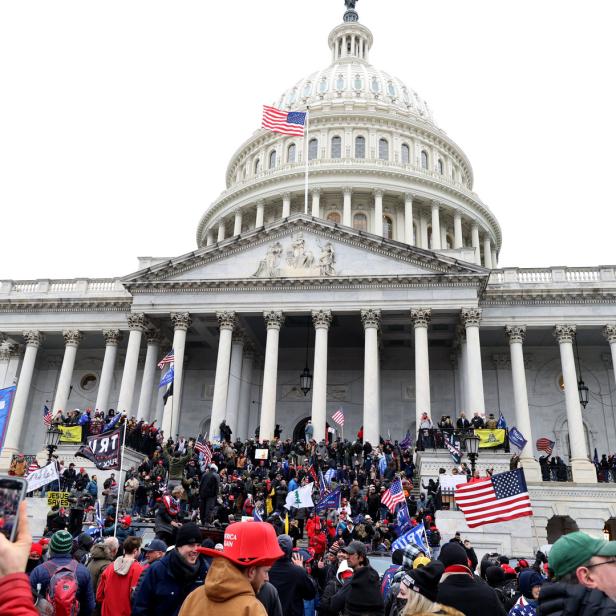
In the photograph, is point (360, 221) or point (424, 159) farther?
point (424, 159)

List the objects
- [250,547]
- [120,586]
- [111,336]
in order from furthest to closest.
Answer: [111,336]
[120,586]
[250,547]

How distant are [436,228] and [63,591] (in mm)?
54590

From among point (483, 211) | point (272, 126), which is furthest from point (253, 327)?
point (483, 211)

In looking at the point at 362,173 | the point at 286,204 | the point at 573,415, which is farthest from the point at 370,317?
the point at 362,173

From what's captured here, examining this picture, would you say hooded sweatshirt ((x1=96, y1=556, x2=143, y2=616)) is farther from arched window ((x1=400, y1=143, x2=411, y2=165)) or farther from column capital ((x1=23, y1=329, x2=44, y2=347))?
arched window ((x1=400, y1=143, x2=411, y2=165))

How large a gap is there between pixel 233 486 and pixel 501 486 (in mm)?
11726

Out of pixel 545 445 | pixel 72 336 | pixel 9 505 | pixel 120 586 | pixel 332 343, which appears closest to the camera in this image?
pixel 9 505

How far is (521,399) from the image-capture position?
3725cm

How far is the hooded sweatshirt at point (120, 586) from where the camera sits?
7160 mm

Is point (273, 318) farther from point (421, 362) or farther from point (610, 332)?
point (610, 332)

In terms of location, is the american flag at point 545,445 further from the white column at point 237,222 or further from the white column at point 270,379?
the white column at point 237,222

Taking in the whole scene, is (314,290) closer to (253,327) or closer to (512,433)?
(253,327)

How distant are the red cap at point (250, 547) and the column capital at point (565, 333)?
37257 millimetres

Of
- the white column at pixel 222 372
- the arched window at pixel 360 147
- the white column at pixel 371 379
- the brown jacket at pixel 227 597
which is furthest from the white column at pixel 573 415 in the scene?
the brown jacket at pixel 227 597
